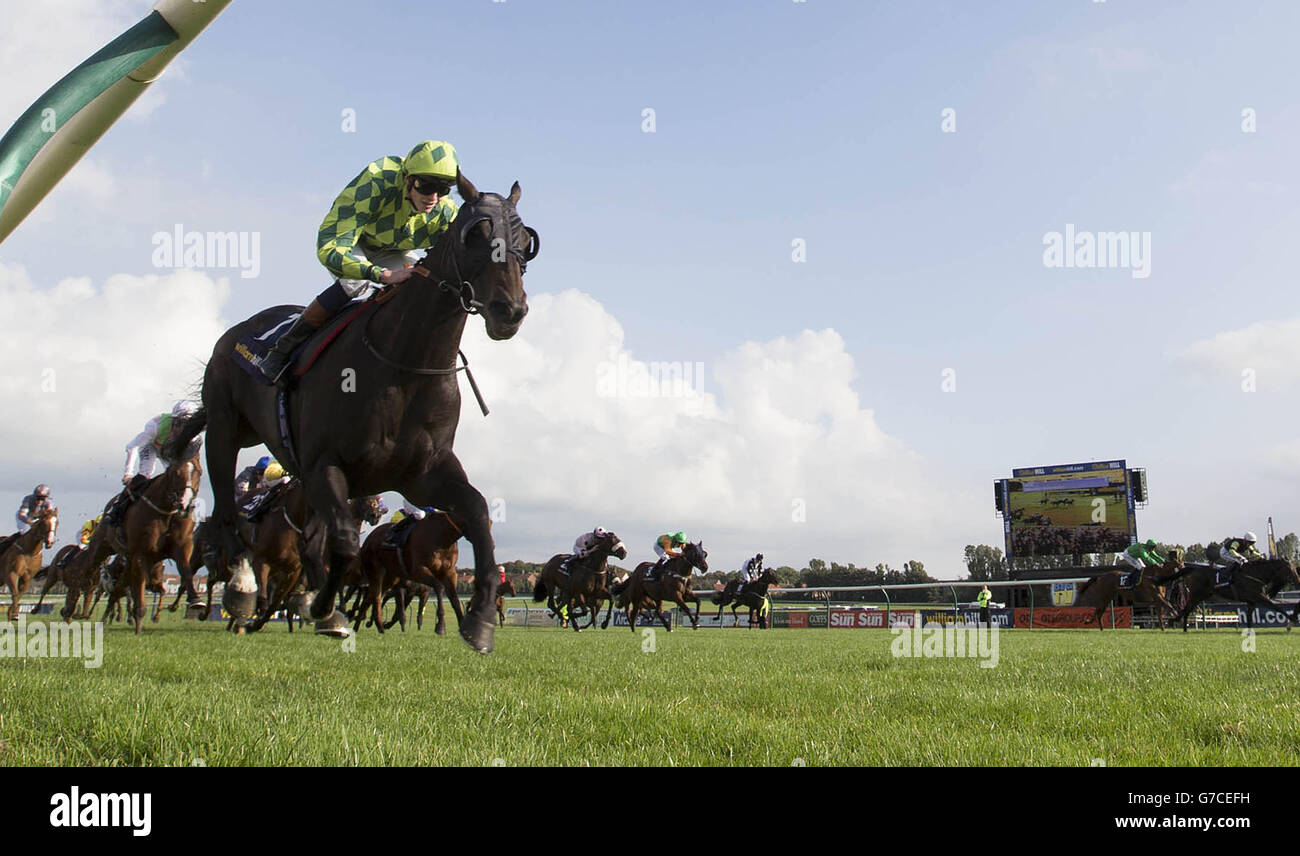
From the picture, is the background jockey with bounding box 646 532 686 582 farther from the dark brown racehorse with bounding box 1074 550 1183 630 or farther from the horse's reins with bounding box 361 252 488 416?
the horse's reins with bounding box 361 252 488 416

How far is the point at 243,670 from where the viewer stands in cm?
679

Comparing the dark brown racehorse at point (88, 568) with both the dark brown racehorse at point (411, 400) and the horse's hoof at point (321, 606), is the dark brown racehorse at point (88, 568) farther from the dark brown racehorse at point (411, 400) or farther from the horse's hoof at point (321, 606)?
the dark brown racehorse at point (411, 400)

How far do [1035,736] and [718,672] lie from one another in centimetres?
376

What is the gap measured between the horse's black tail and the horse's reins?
348cm

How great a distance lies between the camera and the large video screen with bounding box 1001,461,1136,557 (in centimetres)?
4309

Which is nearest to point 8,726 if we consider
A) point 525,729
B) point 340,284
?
point 525,729

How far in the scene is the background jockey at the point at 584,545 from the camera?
2405 cm

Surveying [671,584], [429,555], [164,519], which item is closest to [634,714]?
[164,519]

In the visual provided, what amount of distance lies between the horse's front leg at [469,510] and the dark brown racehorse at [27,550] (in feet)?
57.0

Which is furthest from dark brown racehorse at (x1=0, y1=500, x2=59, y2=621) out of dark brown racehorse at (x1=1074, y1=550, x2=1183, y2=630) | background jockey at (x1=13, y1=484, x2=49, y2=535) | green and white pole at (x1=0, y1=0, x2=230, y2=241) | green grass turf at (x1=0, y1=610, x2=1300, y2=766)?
dark brown racehorse at (x1=1074, y1=550, x2=1183, y2=630)

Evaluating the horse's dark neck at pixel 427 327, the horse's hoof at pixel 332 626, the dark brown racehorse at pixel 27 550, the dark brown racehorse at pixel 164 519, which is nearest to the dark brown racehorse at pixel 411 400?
the horse's dark neck at pixel 427 327

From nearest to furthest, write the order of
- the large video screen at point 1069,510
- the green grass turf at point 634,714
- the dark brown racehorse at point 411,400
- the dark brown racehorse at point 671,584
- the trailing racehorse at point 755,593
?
the green grass turf at point 634,714 → the dark brown racehorse at point 411,400 → the dark brown racehorse at point 671,584 → the trailing racehorse at point 755,593 → the large video screen at point 1069,510

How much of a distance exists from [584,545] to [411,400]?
1988 centimetres
